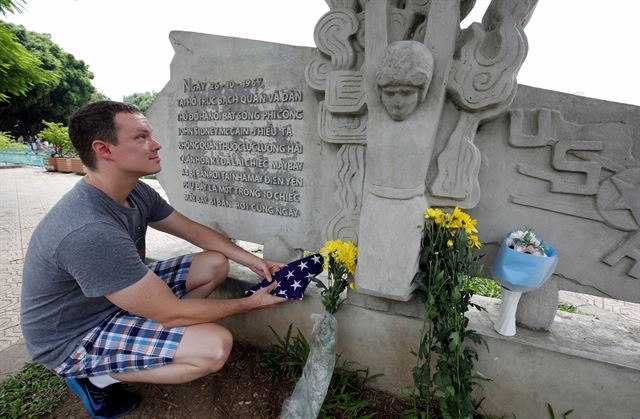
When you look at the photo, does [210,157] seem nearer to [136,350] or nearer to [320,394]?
[136,350]

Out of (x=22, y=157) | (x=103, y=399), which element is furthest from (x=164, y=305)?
(x=22, y=157)

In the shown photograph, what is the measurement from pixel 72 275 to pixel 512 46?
236 centimetres

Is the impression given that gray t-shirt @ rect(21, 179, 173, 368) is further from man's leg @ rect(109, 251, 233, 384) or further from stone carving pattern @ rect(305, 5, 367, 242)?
stone carving pattern @ rect(305, 5, 367, 242)

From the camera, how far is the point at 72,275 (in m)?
1.50

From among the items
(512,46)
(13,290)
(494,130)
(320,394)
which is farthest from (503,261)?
(13,290)

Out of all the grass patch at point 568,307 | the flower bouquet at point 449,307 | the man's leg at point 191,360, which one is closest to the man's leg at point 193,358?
the man's leg at point 191,360

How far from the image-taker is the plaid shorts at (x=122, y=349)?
1.62 m

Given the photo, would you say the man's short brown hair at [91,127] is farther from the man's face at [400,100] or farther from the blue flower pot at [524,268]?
the blue flower pot at [524,268]

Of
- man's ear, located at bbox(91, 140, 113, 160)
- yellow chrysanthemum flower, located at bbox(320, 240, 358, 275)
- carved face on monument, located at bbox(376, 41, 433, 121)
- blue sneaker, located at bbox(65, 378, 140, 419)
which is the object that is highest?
carved face on monument, located at bbox(376, 41, 433, 121)

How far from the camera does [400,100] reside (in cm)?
152

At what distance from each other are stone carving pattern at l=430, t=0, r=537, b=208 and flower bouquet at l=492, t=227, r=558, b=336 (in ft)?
0.96

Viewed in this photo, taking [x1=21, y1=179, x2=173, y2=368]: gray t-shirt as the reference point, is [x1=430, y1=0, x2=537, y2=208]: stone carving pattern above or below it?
above

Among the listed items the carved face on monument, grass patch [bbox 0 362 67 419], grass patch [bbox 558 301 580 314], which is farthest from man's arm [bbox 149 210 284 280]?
grass patch [bbox 558 301 580 314]

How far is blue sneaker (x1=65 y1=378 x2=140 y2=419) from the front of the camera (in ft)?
5.76
